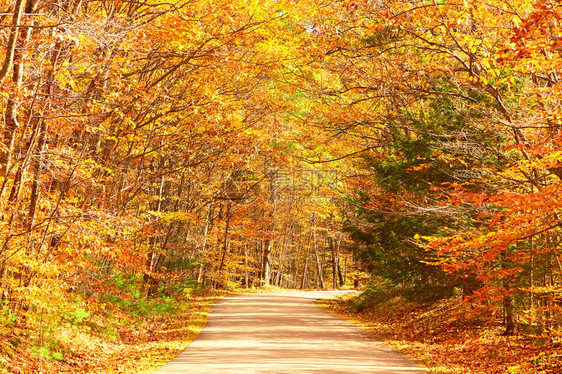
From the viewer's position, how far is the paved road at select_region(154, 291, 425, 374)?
28.1 ft

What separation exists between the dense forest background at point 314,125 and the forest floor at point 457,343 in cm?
61

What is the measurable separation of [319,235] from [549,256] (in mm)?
31795

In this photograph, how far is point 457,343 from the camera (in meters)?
11.7

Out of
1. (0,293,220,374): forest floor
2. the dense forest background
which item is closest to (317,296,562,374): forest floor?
the dense forest background

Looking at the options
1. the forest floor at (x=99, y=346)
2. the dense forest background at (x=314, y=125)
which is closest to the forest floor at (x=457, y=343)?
the dense forest background at (x=314, y=125)


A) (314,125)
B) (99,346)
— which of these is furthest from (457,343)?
(99,346)

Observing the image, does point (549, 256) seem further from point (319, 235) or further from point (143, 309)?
point (319, 235)

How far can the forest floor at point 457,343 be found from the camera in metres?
8.99

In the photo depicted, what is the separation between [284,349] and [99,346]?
375 cm

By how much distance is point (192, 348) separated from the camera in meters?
10.6

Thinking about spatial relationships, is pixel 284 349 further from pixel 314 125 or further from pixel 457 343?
pixel 314 125

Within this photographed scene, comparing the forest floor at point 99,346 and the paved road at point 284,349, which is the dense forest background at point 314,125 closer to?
the forest floor at point 99,346

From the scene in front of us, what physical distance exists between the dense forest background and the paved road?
81.1 inches

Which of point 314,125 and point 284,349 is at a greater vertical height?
point 314,125
